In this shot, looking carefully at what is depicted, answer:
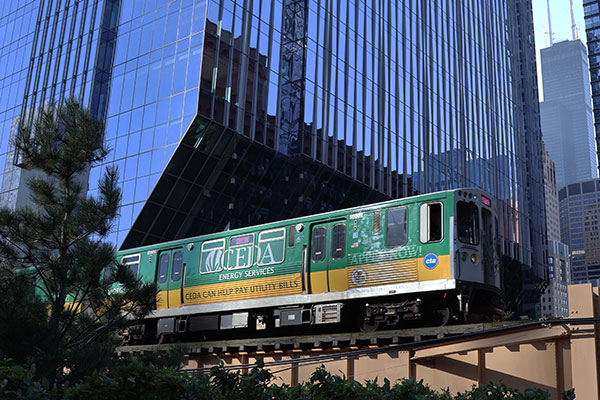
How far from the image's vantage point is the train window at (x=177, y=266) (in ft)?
68.4

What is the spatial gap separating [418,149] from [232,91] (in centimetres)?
1861

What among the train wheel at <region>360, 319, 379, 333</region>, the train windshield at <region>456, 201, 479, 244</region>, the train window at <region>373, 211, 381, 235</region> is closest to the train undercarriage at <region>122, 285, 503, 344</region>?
the train wheel at <region>360, 319, 379, 333</region>

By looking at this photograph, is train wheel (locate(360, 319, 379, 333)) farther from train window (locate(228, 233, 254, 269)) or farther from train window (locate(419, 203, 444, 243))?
train window (locate(228, 233, 254, 269))

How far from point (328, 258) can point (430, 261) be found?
2.91m

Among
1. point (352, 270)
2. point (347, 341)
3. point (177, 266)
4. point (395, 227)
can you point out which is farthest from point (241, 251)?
point (347, 341)

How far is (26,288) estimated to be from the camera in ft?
41.4

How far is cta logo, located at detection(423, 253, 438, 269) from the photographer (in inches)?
615

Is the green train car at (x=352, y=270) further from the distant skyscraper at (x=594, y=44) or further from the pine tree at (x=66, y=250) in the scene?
the distant skyscraper at (x=594, y=44)

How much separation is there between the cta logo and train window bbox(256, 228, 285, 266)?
4.28m

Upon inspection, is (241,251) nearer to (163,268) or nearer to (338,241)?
(163,268)

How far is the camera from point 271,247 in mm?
18703

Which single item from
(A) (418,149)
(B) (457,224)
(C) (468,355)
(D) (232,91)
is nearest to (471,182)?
(A) (418,149)

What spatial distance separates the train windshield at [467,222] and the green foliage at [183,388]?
8384 mm

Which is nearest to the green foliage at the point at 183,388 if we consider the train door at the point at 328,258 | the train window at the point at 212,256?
the train door at the point at 328,258
